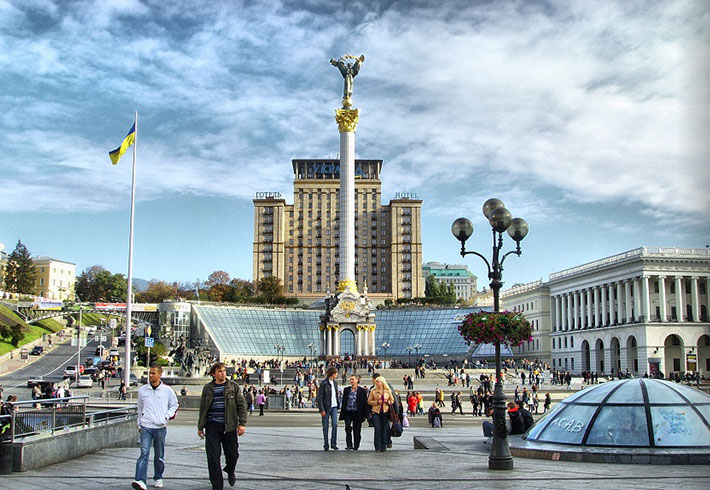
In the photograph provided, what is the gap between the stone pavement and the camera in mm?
10602

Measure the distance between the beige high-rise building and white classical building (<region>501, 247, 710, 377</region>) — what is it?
6481 cm

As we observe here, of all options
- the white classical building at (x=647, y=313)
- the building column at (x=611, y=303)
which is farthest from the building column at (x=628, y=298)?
the building column at (x=611, y=303)

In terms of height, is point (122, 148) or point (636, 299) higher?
point (122, 148)

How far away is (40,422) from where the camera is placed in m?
14.1

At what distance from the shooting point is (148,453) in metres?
10.7

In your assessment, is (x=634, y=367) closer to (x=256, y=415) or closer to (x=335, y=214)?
(x=256, y=415)

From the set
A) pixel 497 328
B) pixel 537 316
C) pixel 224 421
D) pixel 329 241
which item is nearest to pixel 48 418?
pixel 224 421

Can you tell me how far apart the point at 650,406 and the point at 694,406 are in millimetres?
871


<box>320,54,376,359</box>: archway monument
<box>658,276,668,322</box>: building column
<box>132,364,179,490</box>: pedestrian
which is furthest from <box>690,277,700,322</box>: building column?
<box>132,364,179,490</box>: pedestrian

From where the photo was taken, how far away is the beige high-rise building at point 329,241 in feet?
520

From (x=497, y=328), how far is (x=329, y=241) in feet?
476

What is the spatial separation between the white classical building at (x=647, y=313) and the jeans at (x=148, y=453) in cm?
7546

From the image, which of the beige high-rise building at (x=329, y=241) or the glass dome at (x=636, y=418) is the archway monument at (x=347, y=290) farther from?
the glass dome at (x=636, y=418)

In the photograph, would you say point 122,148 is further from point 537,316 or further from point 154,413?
point 537,316
